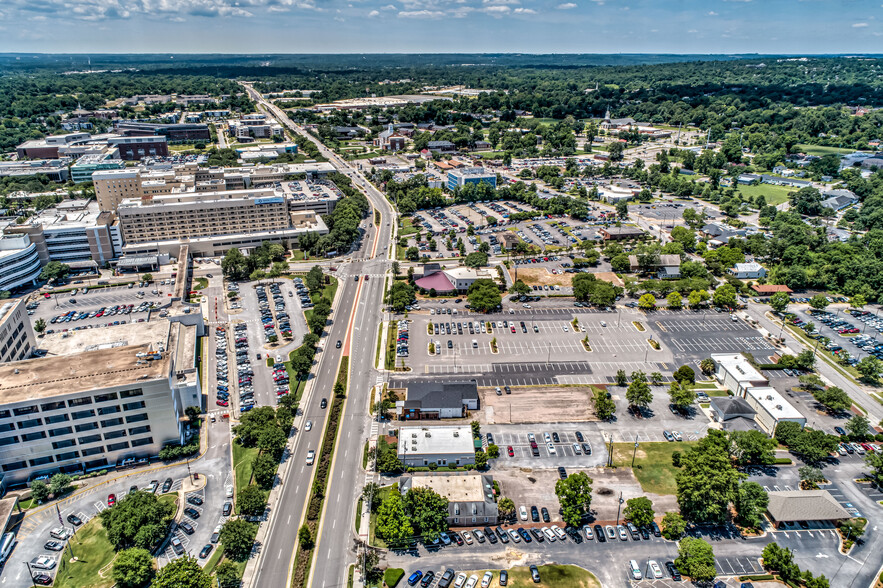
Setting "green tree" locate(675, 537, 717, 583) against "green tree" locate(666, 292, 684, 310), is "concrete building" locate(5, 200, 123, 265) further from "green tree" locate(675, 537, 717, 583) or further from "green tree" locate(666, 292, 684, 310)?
"green tree" locate(675, 537, 717, 583)

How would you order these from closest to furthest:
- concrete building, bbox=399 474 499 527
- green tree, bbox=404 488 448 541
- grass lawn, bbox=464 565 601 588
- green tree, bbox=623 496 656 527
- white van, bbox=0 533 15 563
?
1. grass lawn, bbox=464 565 601 588
2. white van, bbox=0 533 15 563
3. green tree, bbox=404 488 448 541
4. green tree, bbox=623 496 656 527
5. concrete building, bbox=399 474 499 527

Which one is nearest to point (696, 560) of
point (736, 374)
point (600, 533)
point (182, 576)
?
point (600, 533)

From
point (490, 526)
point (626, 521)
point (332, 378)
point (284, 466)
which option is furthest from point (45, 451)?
point (626, 521)

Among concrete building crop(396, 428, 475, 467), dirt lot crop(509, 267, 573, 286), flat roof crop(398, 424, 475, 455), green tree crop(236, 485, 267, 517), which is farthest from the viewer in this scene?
dirt lot crop(509, 267, 573, 286)

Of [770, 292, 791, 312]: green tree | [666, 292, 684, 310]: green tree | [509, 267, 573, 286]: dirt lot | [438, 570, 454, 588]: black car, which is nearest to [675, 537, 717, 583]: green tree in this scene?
[438, 570, 454, 588]: black car

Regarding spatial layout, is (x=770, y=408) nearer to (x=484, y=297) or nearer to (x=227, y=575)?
(x=484, y=297)

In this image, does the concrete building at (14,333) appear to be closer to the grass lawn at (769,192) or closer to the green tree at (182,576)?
the green tree at (182,576)
